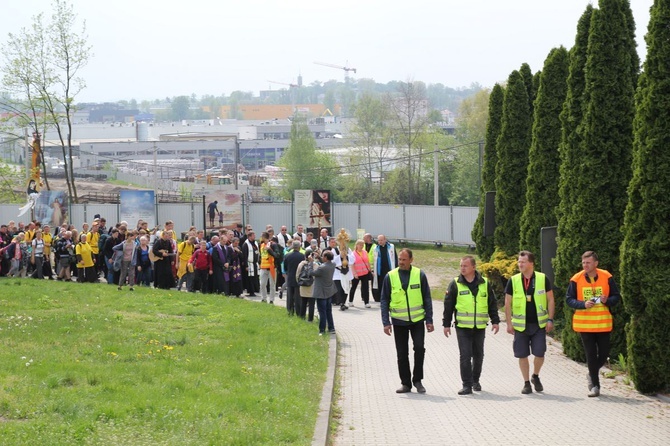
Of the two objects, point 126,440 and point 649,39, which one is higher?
point 649,39

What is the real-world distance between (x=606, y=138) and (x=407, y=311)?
5371mm

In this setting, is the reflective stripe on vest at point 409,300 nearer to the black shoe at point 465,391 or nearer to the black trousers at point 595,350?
the black shoe at point 465,391

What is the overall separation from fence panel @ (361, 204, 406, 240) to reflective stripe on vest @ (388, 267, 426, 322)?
38.4m

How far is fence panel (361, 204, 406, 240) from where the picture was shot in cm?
5334

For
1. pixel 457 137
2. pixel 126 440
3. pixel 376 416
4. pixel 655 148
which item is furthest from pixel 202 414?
pixel 457 137

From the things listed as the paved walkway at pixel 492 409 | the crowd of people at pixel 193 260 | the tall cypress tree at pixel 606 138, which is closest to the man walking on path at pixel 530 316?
the paved walkway at pixel 492 409

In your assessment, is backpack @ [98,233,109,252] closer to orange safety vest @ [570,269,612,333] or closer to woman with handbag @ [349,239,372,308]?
woman with handbag @ [349,239,372,308]

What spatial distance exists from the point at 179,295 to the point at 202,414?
16.3 meters

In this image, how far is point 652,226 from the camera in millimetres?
14492

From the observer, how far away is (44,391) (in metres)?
12.6

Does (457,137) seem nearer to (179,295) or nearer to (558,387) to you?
(179,295)

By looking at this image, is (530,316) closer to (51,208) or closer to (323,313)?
(323,313)

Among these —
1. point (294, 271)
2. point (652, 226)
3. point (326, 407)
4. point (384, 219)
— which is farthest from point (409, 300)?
point (384, 219)

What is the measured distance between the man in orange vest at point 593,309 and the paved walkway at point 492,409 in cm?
48
